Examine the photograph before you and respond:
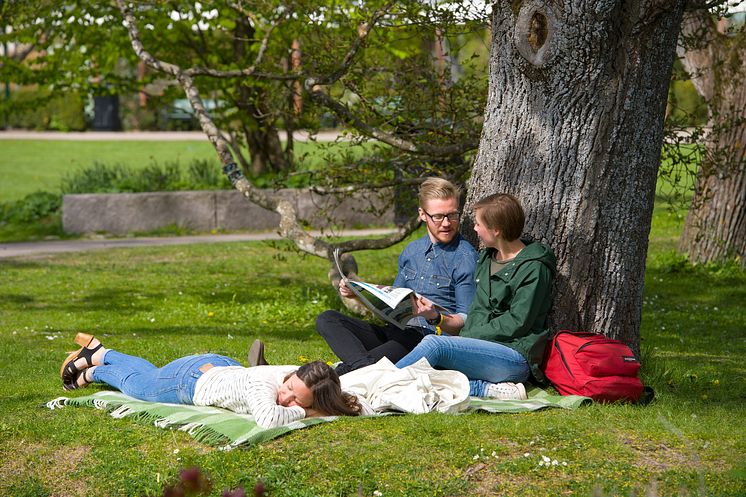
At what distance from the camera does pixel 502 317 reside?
589cm

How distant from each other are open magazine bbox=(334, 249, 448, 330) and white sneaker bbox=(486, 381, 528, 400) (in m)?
0.58

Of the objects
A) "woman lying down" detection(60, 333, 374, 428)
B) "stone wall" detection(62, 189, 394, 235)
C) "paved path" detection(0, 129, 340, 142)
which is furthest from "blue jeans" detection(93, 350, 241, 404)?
"paved path" detection(0, 129, 340, 142)

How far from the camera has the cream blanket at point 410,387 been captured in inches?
212

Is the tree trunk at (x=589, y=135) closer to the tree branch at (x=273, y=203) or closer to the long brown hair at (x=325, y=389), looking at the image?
the long brown hair at (x=325, y=389)

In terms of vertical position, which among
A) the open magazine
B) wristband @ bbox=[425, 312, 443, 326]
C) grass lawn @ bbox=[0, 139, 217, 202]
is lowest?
grass lawn @ bbox=[0, 139, 217, 202]

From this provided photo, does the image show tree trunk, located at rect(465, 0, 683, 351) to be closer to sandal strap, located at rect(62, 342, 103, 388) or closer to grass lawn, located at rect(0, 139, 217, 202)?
sandal strap, located at rect(62, 342, 103, 388)

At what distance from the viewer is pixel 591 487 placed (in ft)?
14.5

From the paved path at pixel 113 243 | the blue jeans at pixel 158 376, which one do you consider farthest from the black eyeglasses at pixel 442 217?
the paved path at pixel 113 243

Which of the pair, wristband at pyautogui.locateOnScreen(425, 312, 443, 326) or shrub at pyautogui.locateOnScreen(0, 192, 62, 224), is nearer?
wristband at pyautogui.locateOnScreen(425, 312, 443, 326)

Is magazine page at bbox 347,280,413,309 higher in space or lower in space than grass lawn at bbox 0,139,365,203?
higher

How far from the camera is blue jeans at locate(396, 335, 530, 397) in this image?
5645mm

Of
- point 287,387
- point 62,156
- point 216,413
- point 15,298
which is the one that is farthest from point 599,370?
point 62,156

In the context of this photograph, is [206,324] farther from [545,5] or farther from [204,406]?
[545,5]

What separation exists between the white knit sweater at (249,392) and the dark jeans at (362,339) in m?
0.67
